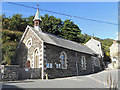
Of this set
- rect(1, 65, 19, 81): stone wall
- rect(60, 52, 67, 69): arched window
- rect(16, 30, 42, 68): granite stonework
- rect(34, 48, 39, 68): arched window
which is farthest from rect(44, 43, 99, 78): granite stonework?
rect(1, 65, 19, 81): stone wall

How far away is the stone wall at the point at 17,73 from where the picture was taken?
15.5m

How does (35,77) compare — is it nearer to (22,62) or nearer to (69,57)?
(22,62)

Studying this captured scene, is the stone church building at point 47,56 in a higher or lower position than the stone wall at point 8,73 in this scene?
higher

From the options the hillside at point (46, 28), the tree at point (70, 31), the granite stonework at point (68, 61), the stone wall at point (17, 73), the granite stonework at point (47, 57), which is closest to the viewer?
the stone wall at point (17, 73)

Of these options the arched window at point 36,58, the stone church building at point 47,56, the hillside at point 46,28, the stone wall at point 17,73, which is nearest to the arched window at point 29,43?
the stone church building at point 47,56

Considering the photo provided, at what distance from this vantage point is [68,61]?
2236 centimetres

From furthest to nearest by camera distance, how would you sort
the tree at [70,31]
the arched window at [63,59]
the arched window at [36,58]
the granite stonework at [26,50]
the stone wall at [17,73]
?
the tree at [70,31]
the arched window at [63,59]
the granite stonework at [26,50]
the arched window at [36,58]
the stone wall at [17,73]

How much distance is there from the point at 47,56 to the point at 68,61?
4.72m

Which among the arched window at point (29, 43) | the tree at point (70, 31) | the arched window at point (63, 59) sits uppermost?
the tree at point (70, 31)

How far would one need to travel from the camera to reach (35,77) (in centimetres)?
1756

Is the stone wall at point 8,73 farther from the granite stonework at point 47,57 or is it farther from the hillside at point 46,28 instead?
the hillside at point 46,28

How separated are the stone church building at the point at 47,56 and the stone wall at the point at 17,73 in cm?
91

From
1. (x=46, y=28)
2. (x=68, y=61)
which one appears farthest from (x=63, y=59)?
(x=46, y=28)

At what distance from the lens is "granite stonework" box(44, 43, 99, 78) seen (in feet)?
62.9
